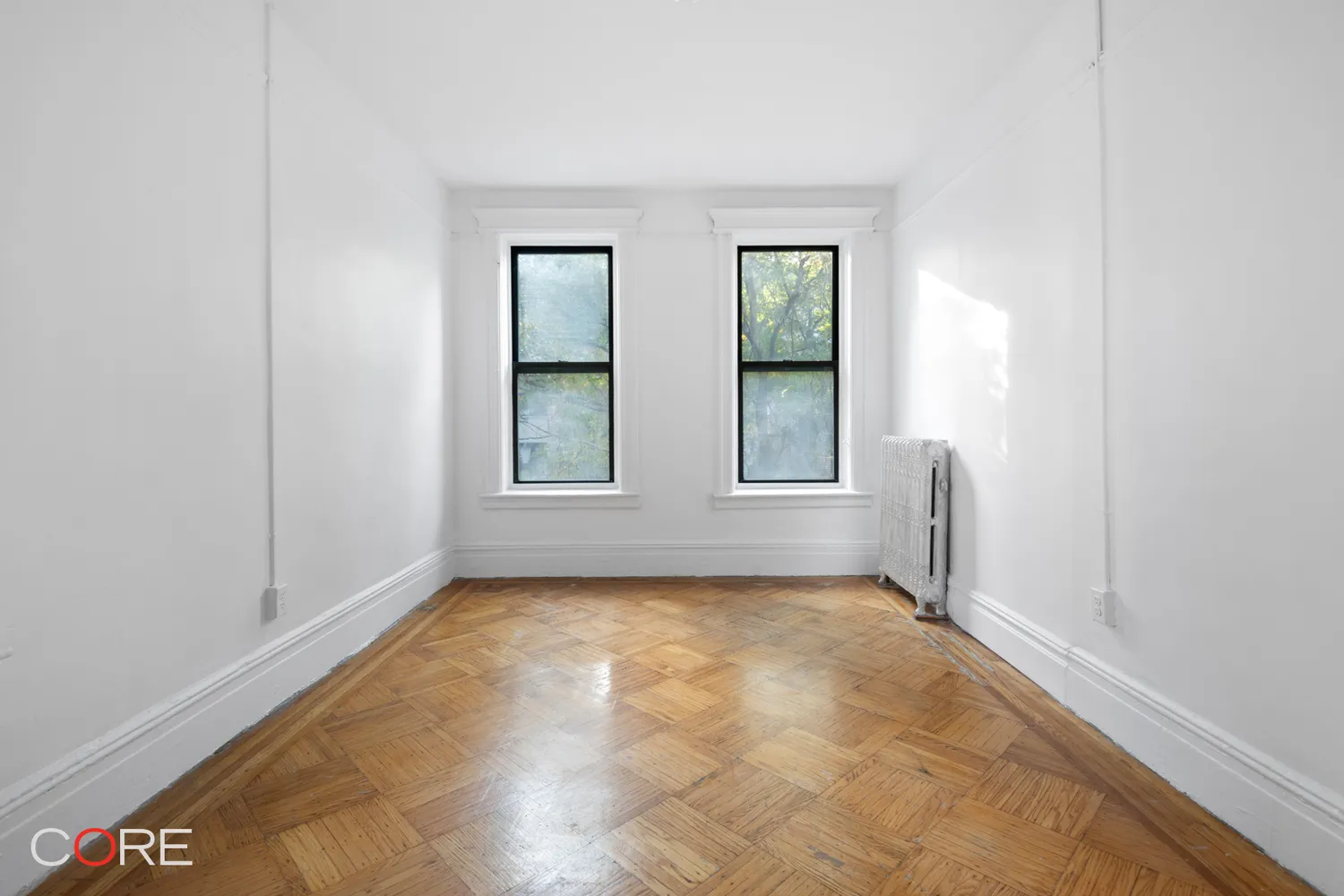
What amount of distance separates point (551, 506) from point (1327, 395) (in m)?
3.65

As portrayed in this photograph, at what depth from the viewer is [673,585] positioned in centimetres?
403

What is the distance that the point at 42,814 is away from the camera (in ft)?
4.67

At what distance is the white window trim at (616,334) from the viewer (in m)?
4.14

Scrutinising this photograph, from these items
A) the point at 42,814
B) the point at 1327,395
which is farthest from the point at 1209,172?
the point at 42,814

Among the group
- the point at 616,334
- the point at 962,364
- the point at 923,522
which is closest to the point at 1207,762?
the point at 923,522

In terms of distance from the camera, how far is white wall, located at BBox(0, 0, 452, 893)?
4.66ft

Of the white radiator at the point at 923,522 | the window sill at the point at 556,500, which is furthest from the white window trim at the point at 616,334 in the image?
the white radiator at the point at 923,522

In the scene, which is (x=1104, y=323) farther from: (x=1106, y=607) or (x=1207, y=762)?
(x=1207, y=762)

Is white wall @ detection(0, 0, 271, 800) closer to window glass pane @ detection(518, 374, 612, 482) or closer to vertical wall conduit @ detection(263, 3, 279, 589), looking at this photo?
vertical wall conduit @ detection(263, 3, 279, 589)

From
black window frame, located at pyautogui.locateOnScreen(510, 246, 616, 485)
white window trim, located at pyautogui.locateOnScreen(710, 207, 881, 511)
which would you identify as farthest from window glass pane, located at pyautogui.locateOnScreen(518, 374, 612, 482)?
white window trim, located at pyautogui.locateOnScreen(710, 207, 881, 511)

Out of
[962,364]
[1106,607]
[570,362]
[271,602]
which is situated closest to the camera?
[1106,607]

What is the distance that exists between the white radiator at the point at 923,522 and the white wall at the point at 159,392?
110 inches

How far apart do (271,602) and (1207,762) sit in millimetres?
2897

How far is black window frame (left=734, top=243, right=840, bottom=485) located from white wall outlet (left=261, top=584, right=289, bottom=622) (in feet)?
9.35
